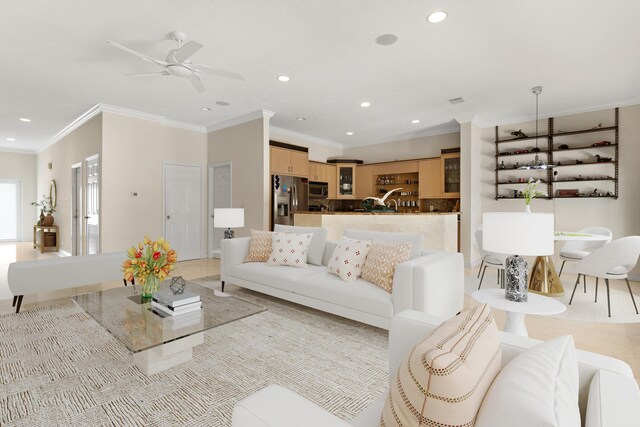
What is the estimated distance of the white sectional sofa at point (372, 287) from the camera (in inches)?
99.9

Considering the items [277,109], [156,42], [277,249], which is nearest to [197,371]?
[277,249]

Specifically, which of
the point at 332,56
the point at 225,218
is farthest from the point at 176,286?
the point at 332,56

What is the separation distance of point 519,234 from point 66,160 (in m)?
8.65

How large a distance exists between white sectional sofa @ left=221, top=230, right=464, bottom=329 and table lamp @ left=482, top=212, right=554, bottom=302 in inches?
25.1

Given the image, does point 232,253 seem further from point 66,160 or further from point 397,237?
point 66,160

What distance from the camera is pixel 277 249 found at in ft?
12.4

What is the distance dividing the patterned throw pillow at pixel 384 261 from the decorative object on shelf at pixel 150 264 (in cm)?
169

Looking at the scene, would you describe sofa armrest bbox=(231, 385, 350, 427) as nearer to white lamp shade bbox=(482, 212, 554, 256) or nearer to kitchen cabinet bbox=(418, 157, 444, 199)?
white lamp shade bbox=(482, 212, 554, 256)

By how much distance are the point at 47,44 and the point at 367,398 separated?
14.3ft

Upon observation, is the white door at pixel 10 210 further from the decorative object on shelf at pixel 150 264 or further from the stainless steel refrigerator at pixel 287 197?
the decorative object on shelf at pixel 150 264

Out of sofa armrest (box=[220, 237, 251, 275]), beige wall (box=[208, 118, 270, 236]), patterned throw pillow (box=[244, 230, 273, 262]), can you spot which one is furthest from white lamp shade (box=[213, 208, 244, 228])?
beige wall (box=[208, 118, 270, 236])

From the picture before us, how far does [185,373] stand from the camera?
2230mm

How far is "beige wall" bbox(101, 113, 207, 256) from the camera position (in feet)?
17.7

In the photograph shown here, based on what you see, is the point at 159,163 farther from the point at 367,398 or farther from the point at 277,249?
the point at 367,398
